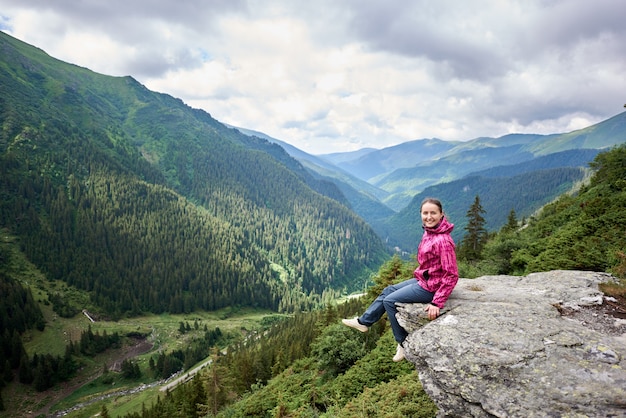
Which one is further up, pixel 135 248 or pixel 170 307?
pixel 135 248

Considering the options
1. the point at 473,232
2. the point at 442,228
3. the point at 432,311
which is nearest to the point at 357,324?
the point at 432,311

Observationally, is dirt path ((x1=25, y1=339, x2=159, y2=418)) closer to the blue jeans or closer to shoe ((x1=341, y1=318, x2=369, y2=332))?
shoe ((x1=341, y1=318, x2=369, y2=332))

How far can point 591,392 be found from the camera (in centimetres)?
695

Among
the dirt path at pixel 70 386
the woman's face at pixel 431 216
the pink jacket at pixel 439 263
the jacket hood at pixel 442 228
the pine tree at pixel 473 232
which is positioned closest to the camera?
the pink jacket at pixel 439 263

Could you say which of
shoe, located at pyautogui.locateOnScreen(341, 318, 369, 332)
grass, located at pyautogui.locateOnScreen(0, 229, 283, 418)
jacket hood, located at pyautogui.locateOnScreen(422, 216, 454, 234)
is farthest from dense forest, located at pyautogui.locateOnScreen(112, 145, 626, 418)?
grass, located at pyautogui.locateOnScreen(0, 229, 283, 418)

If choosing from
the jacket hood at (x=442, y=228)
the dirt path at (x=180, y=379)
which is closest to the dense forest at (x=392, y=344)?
the jacket hood at (x=442, y=228)

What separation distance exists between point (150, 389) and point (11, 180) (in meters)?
186

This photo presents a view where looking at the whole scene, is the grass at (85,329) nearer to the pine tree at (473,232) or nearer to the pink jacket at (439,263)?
the pine tree at (473,232)

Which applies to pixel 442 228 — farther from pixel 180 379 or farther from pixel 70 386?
pixel 70 386

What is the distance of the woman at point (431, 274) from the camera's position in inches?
396

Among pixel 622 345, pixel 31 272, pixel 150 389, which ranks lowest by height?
pixel 150 389

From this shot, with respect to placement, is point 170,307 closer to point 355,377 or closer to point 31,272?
point 31,272

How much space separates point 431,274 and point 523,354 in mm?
3235

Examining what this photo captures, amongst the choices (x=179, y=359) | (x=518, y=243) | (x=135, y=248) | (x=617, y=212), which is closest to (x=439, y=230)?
(x=617, y=212)
